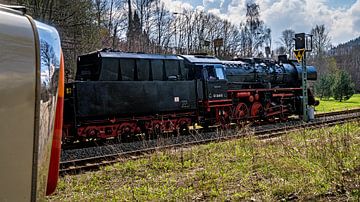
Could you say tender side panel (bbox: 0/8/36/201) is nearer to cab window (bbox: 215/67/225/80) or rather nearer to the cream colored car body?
the cream colored car body

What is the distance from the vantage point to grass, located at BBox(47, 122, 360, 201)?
4.95 metres

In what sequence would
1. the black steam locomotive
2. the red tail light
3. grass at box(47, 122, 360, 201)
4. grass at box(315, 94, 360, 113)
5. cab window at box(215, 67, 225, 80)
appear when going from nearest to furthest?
the red tail light
grass at box(47, 122, 360, 201)
the black steam locomotive
cab window at box(215, 67, 225, 80)
grass at box(315, 94, 360, 113)

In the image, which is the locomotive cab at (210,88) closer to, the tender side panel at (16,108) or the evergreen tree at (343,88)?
the tender side panel at (16,108)

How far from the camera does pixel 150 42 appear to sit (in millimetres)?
37969

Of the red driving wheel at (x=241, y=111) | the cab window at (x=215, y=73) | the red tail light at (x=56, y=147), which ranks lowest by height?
the red driving wheel at (x=241, y=111)

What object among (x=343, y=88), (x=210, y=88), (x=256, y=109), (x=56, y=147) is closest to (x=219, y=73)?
(x=210, y=88)

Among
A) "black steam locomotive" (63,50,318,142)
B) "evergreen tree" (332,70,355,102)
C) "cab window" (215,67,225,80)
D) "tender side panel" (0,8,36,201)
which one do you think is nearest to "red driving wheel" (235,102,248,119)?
"black steam locomotive" (63,50,318,142)

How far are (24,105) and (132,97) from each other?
11.3 m

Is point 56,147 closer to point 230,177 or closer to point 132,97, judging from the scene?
point 230,177

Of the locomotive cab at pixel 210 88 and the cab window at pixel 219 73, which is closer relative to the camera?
the locomotive cab at pixel 210 88

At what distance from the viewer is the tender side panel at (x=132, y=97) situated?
11570 millimetres

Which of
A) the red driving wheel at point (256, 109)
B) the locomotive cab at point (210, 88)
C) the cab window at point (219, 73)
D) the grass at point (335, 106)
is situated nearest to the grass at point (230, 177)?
the locomotive cab at point (210, 88)

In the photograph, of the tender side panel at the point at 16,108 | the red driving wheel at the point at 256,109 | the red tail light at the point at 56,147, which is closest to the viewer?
the tender side panel at the point at 16,108

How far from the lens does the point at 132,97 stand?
12.7 meters
